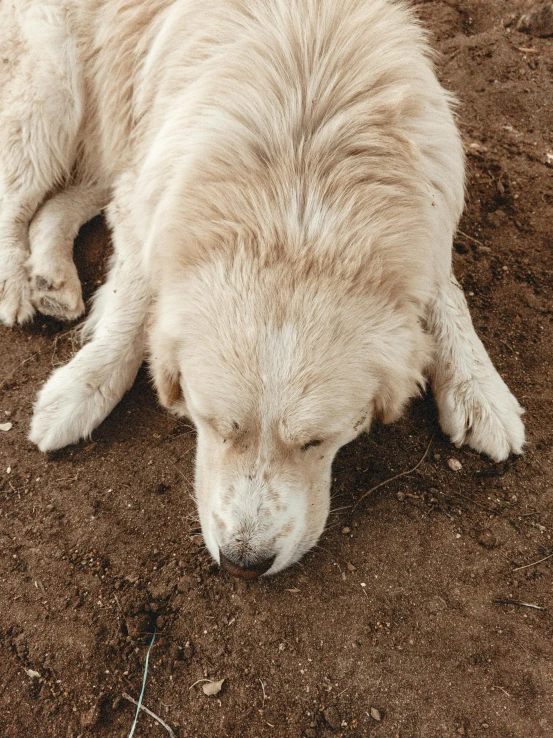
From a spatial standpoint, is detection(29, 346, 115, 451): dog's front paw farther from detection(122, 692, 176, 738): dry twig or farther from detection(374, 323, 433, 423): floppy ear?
detection(374, 323, 433, 423): floppy ear

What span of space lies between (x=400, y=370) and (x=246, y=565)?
94 cm

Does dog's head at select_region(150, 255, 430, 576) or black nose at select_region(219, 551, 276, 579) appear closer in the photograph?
dog's head at select_region(150, 255, 430, 576)

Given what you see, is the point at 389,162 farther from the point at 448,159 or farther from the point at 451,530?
the point at 451,530

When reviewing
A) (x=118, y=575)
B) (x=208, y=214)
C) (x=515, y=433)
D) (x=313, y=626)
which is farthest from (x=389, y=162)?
(x=118, y=575)

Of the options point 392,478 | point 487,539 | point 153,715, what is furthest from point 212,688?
point 487,539

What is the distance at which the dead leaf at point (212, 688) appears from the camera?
224 cm

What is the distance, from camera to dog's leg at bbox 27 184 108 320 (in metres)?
3.32

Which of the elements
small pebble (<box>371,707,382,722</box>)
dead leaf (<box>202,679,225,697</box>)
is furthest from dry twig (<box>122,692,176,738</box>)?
small pebble (<box>371,707,382,722</box>)

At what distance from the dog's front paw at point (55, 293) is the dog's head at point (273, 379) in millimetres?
1130

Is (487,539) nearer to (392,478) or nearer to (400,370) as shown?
(392,478)

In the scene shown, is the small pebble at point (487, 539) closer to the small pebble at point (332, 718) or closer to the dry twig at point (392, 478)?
the dry twig at point (392, 478)

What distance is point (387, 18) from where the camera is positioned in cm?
249

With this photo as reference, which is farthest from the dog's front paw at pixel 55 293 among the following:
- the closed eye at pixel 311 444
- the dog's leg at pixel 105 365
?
the closed eye at pixel 311 444

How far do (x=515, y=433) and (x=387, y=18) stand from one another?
1.98 m
